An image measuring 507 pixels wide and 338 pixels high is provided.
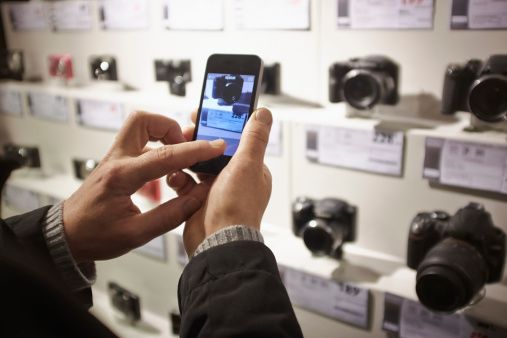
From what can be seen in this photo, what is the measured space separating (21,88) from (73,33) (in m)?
0.23

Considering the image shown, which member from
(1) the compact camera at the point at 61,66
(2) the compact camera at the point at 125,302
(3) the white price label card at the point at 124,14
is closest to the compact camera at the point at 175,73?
(3) the white price label card at the point at 124,14

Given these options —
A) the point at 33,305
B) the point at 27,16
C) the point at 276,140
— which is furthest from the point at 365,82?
the point at 27,16

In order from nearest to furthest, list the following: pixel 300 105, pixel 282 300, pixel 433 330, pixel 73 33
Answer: pixel 282 300 → pixel 433 330 → pixel 300 105 → pixel 73 33

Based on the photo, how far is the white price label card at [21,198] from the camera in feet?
4.37

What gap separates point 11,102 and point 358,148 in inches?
45.6

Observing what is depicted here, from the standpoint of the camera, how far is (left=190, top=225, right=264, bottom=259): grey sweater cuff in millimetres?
444

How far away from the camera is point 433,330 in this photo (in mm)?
773

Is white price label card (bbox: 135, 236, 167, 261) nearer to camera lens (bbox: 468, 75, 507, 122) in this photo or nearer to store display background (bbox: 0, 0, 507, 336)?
store display background (bbox: 0, 0, 507, 336)

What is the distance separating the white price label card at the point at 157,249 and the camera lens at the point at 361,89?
2.03ft

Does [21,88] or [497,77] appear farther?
[21,88]

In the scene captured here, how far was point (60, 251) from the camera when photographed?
0.54m

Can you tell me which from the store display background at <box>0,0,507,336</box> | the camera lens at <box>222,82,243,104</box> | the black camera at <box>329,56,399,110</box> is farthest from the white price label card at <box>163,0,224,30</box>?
the camera lens at <box>222,82,243,104</box>

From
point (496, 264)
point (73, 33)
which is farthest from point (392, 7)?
point (73, 33)

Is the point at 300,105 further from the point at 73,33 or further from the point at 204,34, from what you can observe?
the point at 73,33
